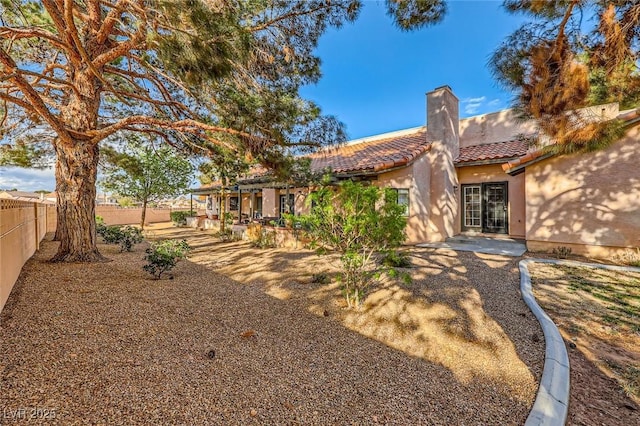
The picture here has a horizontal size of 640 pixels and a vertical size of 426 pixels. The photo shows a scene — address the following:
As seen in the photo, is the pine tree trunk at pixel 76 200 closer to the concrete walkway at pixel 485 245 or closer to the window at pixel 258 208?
the concrete walkway at pixel 485 245

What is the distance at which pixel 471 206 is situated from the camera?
43.8 ft

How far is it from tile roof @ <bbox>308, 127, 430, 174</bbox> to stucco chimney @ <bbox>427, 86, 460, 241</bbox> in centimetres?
65

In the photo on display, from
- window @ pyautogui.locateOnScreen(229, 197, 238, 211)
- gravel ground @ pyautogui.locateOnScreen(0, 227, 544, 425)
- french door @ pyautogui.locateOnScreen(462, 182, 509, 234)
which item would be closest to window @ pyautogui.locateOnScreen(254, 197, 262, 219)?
window @ pyautogui.locateOnScreen(229, 197, 238, 211)

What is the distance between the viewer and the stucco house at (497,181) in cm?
839

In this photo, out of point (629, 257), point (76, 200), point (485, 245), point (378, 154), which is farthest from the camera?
point (378, 154)

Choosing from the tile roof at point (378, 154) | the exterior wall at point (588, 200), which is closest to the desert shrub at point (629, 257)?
the exterior wall at point (588, 200)

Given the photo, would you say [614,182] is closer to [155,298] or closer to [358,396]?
[358,396]

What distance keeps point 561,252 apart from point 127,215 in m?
32.6

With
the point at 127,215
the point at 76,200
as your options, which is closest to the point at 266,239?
the point at 76,200

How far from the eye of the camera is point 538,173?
975cm

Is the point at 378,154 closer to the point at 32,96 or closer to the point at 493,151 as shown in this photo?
the point at 493,151

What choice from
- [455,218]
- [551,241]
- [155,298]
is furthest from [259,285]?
[455,218]

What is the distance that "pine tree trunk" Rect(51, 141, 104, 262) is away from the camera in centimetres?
731

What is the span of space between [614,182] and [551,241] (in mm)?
2391
